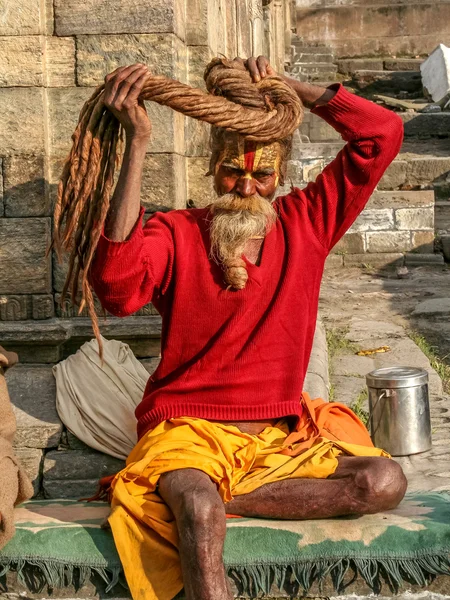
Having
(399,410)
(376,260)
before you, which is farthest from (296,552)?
(376,260)

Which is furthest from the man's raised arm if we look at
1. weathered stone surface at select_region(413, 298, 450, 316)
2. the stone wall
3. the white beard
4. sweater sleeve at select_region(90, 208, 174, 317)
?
the stone wall

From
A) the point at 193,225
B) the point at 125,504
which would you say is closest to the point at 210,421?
the point at 125,504

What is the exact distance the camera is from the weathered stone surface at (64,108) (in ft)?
15.9

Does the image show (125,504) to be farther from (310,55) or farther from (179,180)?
(310,55)

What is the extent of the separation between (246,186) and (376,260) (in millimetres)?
8163

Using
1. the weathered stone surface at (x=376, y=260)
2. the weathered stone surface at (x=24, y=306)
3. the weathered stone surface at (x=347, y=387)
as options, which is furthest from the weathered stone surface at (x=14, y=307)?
the weathered stone surface at (x=376, y=260)

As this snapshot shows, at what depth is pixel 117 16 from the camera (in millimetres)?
4734

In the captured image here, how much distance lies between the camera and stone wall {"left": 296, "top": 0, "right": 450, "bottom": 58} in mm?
23203

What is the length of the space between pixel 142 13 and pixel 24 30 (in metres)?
0.56

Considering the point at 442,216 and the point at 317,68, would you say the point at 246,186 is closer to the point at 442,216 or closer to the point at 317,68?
the point at 442,216

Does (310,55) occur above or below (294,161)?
above

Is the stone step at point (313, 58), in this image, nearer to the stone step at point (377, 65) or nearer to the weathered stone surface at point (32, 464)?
the stone step at point (377, 65)

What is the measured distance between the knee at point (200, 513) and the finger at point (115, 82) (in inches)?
54.4

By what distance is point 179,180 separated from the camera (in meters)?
4.98
